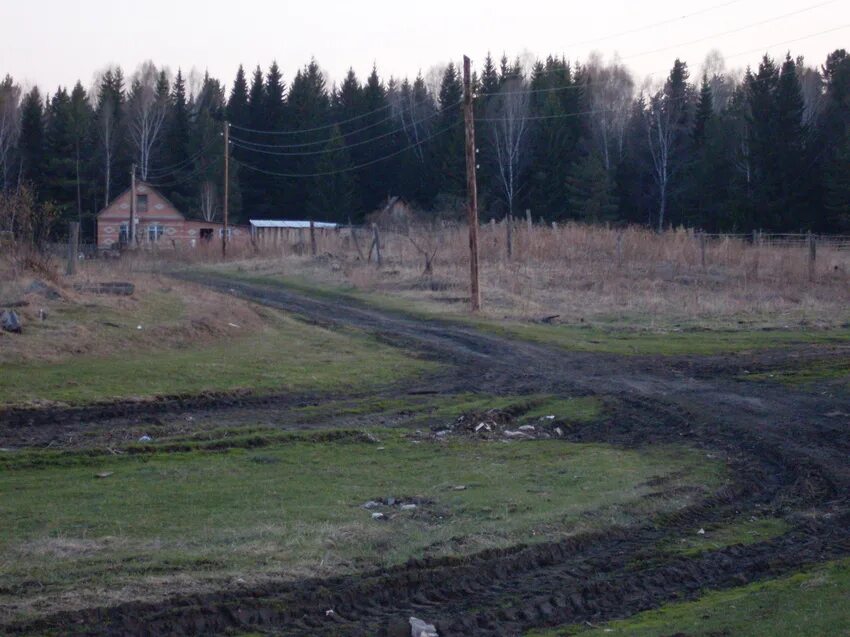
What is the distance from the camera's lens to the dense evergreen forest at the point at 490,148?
221 ft

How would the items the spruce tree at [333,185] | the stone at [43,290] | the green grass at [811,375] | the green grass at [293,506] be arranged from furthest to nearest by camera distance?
the spruce tree at [333,185] < the stone at [43,290] < the green grass at [811,375] < the green grass at [293,506]

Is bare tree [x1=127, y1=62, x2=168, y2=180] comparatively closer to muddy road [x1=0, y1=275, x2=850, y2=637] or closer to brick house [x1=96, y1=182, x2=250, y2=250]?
brick house [x1=96, y1=182, x2=250, y2=250]

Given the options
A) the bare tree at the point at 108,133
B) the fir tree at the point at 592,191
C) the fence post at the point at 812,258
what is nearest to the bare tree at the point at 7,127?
the bare tree at the point at 108,133

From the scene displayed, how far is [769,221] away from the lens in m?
66.2

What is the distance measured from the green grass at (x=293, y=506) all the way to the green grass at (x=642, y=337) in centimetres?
1027

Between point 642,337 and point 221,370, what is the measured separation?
39.9 ft

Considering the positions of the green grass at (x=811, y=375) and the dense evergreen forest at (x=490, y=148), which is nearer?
the green grass at (x=811, y=375)

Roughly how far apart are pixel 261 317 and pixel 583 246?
64.5 ft

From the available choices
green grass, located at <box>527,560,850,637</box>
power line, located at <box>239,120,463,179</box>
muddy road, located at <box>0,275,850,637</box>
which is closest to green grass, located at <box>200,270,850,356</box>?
muddy road, located at <box>0,275,850,637</box>

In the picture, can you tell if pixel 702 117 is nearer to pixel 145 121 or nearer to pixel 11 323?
pixel 145 121

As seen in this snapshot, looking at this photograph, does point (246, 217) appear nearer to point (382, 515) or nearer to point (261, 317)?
point (261, 317)

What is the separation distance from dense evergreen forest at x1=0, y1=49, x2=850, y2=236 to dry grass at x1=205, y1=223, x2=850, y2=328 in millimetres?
25439

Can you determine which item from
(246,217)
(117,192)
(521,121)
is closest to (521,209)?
(521,121)

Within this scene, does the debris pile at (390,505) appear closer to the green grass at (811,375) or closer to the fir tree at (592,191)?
the green grass at (811,375)
